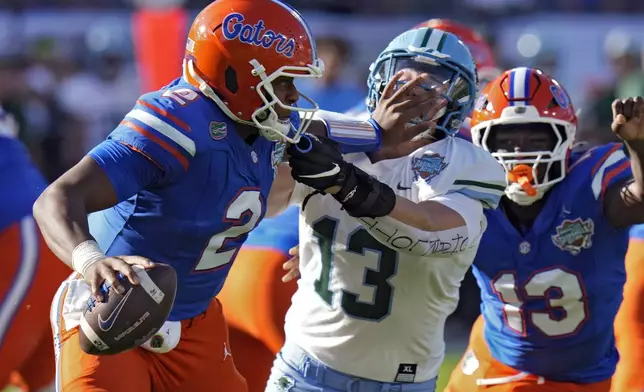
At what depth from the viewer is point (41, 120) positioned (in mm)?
10617

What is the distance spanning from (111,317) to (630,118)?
6.45ft

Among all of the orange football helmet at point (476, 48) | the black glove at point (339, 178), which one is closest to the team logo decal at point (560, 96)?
the black glove at point (339, 178)

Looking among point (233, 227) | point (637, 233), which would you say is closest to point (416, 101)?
point (233, 227)

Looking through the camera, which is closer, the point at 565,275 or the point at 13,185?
the point at 565,275

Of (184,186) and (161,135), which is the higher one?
(161,135)

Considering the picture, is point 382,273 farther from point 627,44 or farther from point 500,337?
point 627,44

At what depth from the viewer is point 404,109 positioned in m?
3.62

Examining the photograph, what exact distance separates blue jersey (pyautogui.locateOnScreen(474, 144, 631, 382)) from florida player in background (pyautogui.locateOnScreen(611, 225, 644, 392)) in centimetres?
28

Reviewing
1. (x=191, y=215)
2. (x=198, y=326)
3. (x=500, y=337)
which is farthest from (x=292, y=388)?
(x=500, y=337)

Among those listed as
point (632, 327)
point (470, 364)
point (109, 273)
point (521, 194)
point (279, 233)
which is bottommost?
point (470, 364)

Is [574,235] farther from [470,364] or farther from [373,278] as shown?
[373,278]

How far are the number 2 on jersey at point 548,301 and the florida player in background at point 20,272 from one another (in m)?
2.06

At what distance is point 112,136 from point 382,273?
0.99 metres

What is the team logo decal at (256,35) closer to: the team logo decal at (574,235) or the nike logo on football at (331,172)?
the nike logo on football at (331,172)
